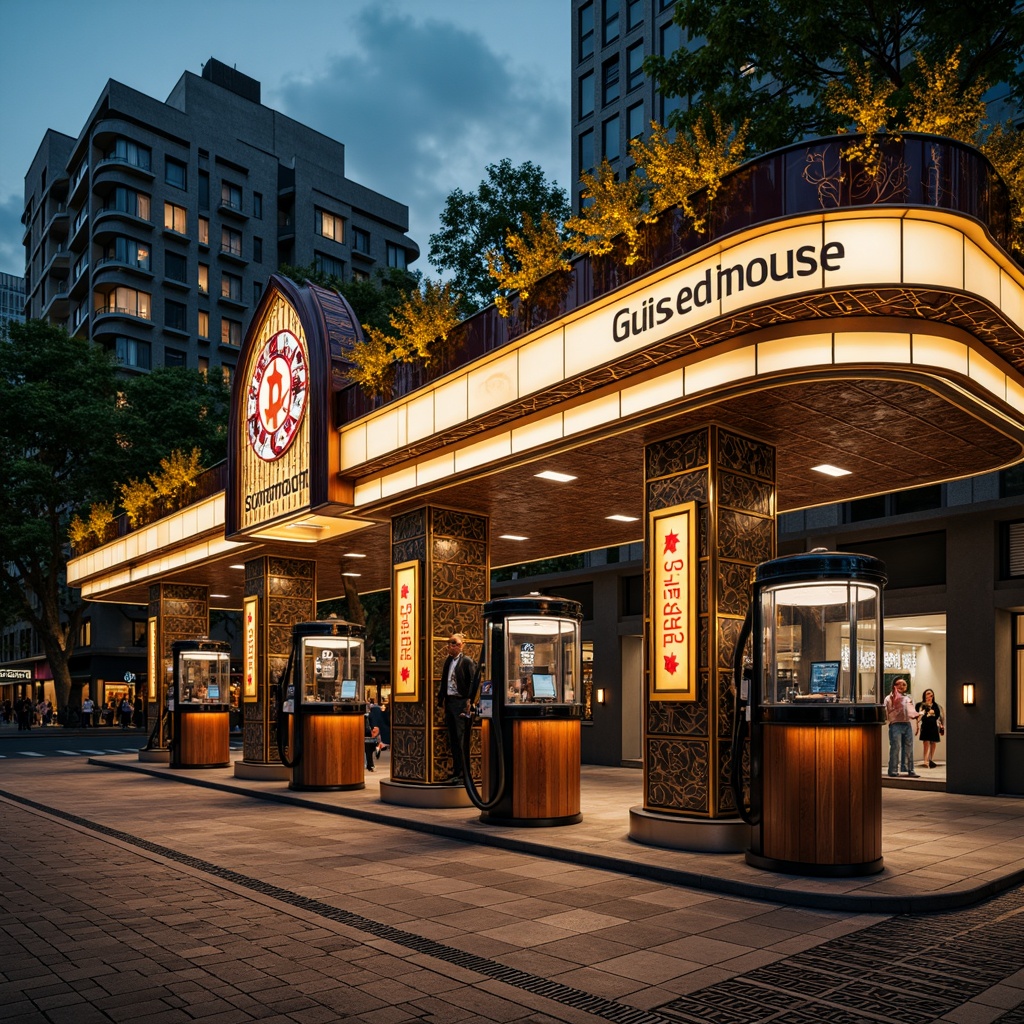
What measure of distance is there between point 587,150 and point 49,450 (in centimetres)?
2270

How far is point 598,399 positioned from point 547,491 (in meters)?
3.13

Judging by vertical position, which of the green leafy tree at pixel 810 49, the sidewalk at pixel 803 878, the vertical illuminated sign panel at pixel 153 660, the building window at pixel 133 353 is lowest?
the sidewalk at pixel 803 878

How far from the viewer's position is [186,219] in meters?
63.2

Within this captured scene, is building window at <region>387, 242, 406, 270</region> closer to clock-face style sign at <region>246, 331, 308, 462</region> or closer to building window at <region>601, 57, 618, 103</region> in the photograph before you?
building window at <region>601, 57, 618, 103</region>

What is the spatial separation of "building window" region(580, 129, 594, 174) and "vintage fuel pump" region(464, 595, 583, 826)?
24759mm

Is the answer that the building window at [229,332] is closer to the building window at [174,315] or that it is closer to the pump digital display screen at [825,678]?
the building window at [174,315]

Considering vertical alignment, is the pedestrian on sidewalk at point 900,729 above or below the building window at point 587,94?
below

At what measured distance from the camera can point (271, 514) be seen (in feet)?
51.1

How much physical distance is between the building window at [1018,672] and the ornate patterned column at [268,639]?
39.0ft

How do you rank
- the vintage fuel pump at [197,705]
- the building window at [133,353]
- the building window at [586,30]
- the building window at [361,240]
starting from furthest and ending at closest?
the building window at [361,240] → the building window at [133,353] → the building window at [586,30] → the vintage fuel pump at [197,705]

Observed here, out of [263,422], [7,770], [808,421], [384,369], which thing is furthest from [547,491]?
[7,770]

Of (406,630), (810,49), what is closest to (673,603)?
(406,630)

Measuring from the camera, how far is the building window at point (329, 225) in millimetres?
68875

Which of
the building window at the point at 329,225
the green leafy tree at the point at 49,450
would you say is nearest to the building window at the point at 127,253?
the building window at the point at 329,225
